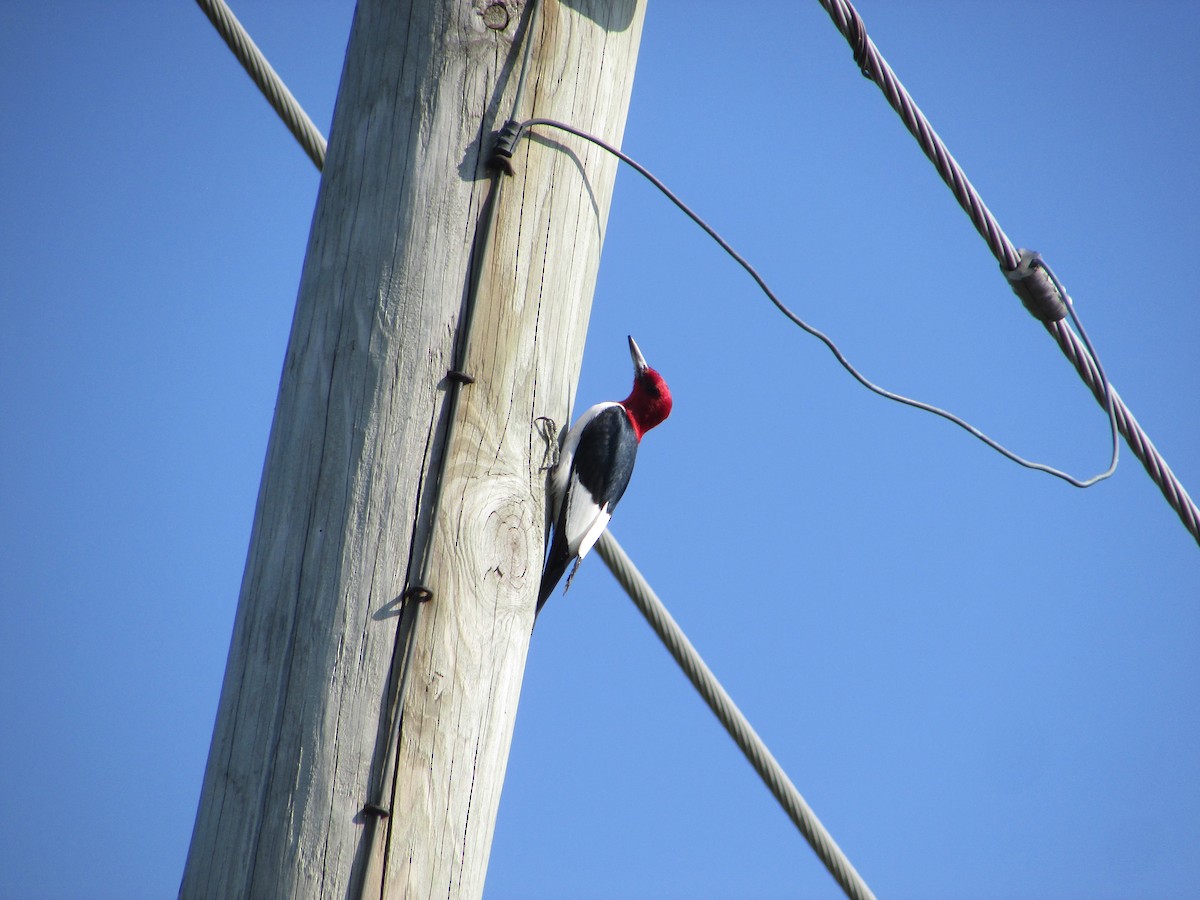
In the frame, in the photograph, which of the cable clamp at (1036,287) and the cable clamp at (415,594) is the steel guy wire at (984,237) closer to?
the cable clamp at (1036,287)

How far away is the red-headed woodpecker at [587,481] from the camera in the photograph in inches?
86.7

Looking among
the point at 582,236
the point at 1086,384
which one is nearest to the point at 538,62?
the point at 582,236

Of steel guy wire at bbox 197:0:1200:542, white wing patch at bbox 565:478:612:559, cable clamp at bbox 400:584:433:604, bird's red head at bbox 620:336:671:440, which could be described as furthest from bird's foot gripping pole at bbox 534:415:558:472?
bird's red head at bbox 620:336:671:440

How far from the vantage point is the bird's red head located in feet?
11.7

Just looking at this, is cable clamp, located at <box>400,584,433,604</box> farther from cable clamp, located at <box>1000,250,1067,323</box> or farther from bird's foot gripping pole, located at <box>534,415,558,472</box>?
cable clamp, located at <box>1000,250,1067,323</box>

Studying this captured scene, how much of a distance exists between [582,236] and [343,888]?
45.7 inches

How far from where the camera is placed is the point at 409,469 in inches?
67.7

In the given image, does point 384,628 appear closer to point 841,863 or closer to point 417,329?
point 417,329

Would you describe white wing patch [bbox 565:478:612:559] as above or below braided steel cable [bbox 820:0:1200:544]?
below

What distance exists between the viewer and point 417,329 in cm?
177

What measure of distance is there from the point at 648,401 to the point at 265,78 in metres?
1.54

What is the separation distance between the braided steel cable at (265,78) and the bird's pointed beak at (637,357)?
1240mm

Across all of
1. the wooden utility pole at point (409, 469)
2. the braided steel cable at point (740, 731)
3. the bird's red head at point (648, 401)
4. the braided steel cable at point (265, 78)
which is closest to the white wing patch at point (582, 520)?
the wooden utility pole at point (409, 469)

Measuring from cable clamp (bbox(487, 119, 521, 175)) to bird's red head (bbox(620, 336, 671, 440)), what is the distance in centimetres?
174
